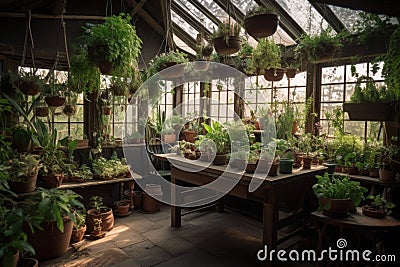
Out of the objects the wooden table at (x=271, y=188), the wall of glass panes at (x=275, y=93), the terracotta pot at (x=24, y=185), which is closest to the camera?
the wooden table at (x=271, y=188)

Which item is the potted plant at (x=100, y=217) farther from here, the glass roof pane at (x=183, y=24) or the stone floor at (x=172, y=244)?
the glass roof pane at (x=183, y=24)

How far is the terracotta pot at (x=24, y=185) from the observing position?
9.86ft

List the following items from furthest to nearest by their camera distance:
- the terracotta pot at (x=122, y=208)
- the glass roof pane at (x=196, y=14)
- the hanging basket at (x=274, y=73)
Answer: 1. the glass roof pane at (x=196, y=14)
2. the terracotta pot at (x=122, y=208)
3. the hanging basket at (x=274, y=73)

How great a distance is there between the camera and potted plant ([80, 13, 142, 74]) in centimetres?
304

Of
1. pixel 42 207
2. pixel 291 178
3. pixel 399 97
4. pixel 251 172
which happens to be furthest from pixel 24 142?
pixel 399 97

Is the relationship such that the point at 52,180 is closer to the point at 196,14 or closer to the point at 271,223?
the point at 271,223

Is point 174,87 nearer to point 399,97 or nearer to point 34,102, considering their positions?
point 34,102

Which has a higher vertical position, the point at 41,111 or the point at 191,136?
the point at 41,111

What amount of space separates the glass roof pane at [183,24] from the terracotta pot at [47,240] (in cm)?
342

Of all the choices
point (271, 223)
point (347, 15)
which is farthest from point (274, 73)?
point (271, 223)

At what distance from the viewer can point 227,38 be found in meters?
3.08

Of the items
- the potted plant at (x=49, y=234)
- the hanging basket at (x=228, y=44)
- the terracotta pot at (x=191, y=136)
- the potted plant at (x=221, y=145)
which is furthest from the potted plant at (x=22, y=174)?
the hanging basket at (x=228, y=44)

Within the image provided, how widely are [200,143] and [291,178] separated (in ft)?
3.32

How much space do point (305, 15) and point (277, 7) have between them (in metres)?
0.34
